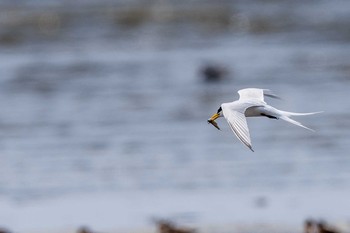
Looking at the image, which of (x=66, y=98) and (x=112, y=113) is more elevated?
(x=66, y=98)

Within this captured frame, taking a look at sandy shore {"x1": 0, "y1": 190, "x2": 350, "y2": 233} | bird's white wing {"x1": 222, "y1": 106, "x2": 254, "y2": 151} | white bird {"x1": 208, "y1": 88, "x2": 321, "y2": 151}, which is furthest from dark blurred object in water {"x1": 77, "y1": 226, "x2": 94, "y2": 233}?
bird's white wing {"x1": 222, "y1": 106, "x2": 254, "y2": 151}

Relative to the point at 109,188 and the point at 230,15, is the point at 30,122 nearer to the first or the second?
the point at 109,188

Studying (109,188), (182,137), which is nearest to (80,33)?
(182,137)

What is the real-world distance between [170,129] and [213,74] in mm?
6470

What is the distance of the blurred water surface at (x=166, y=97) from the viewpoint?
1418 centimetres

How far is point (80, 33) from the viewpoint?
36.3 meters

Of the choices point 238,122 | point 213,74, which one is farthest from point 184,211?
point 213,74

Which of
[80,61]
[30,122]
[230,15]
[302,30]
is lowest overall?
[30,122]

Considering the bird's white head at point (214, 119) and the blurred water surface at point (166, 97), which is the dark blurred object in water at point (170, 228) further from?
the bird's white head at point (214, 119)

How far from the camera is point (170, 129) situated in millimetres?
17484

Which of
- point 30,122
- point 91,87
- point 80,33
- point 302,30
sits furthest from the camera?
point 80,33

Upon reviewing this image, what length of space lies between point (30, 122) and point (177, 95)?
3.45 metres

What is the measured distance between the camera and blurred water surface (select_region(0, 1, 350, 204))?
14180 millimetres

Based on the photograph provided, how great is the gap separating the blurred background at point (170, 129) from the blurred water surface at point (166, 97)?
0.12ft
